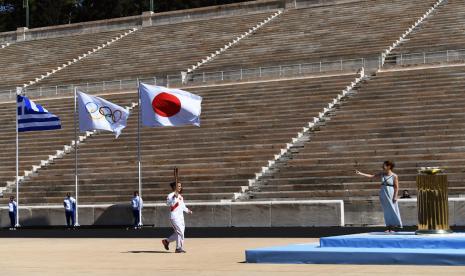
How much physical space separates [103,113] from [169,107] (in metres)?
3.72

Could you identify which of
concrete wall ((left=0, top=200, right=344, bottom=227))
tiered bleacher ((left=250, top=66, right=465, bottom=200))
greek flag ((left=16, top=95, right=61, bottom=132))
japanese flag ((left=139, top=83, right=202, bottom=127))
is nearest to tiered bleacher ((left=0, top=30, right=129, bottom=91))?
greek flag ((left=16, top=95, right=61, bottom=132))

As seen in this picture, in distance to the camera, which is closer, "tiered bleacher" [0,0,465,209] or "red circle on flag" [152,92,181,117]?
"red circle on flag" [152,92,181,117]

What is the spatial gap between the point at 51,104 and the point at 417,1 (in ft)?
64.1

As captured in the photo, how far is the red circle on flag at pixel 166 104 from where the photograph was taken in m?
26.5

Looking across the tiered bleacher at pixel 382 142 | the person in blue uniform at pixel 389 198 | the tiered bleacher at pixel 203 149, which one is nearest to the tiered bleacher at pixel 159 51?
the tiered bleacher at pixel 203 149

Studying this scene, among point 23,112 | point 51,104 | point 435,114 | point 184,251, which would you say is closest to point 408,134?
point 435,114

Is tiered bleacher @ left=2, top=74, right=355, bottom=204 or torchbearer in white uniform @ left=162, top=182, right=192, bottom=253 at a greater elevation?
tiered bleacher @ left=2, top=74, right=355, bottom=204

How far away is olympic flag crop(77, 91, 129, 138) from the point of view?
1164 inches

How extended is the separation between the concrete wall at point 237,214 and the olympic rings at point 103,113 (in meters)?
2.57

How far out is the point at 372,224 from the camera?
25875mm

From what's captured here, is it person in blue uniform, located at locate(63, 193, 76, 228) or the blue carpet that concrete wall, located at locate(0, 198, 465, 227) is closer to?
person in blue uniform, located at locate(63, 193, 76, 228)

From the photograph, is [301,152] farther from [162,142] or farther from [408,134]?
[162,142]

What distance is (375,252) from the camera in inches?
577

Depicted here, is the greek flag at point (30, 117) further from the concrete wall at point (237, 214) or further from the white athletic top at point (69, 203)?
the concrete wall at point (237, 214)
